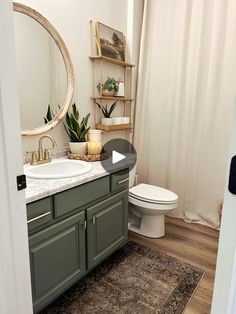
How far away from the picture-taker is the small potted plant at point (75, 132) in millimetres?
1966

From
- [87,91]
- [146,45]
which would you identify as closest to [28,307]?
[87,91]

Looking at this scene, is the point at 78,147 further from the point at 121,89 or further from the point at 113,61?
the point at 113,61

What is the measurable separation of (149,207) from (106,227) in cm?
49

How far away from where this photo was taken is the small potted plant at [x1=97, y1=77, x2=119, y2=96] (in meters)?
2.20

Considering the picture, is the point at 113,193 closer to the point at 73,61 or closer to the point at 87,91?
the point at 87,91

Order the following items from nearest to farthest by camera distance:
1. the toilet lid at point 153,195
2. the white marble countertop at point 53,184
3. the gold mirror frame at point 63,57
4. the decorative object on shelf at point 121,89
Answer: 1. the white marble countertop at point 53,184
2. the gold mirror frame at point 63,57
3. the toilet lid at point 153,195
4. the decorative object on shelf at point 121,89

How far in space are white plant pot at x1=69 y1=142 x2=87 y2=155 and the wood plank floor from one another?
3.19 ft

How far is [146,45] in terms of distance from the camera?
254cm

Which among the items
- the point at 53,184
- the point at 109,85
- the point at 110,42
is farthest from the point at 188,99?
the point at 53,184

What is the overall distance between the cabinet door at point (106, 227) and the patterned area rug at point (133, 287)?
136mm

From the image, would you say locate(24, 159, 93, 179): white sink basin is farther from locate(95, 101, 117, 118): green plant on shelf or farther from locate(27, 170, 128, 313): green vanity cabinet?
locate(95, 101, 117, 118): green plant on shelf

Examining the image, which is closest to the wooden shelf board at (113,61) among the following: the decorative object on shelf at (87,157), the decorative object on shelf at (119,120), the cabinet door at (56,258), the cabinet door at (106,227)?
the decorative object on shelf at (119,120)

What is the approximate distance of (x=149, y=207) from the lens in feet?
6.89

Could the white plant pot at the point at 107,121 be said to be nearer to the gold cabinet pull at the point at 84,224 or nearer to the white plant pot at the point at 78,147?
the white plant pot at the point at 78,147
